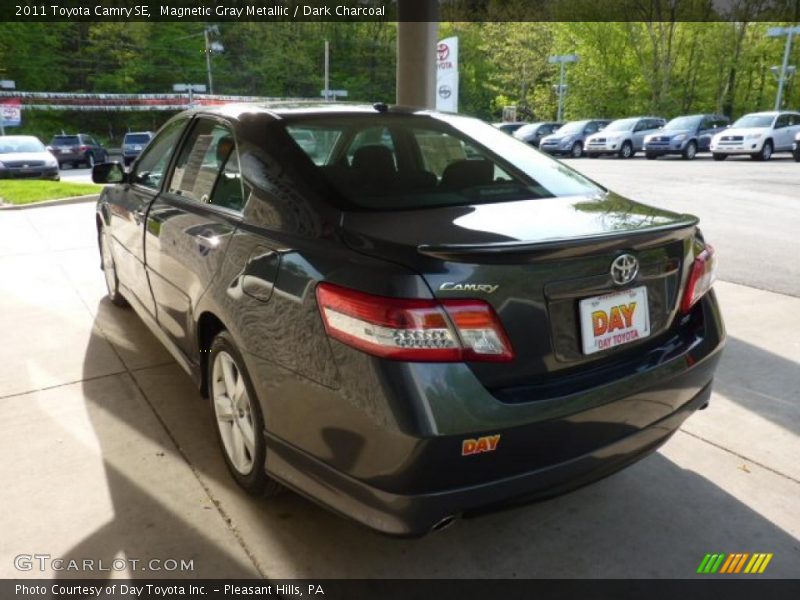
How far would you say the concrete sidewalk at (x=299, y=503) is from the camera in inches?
93.0

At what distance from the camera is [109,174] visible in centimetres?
442

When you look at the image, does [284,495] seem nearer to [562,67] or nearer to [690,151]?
[690,151]

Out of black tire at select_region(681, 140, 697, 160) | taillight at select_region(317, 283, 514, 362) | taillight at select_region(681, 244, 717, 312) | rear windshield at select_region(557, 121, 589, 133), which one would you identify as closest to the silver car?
rear windshield at select_region(557, 121, 589, 133)

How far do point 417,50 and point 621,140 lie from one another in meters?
20.9

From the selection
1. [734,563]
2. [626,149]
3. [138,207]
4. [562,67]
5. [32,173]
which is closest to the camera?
[734,563]

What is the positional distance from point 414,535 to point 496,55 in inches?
2145

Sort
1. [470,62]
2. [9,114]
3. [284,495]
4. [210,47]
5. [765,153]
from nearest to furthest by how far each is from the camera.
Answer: [284,495], [765,153], [9,114], [210,47], [470,62]

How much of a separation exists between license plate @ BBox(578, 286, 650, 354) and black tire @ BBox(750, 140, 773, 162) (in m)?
22.4

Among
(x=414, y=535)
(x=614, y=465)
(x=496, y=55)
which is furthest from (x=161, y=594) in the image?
(x=496, y=55)

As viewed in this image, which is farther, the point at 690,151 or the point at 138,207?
the point at 690,151

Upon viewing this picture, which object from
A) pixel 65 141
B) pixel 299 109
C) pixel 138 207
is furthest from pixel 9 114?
pixel 299 109

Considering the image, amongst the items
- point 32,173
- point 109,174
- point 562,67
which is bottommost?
point 32,173

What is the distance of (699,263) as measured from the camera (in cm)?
249

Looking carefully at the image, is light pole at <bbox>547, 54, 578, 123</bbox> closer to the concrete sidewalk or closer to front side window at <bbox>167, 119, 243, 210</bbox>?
the concrete sidewalk
